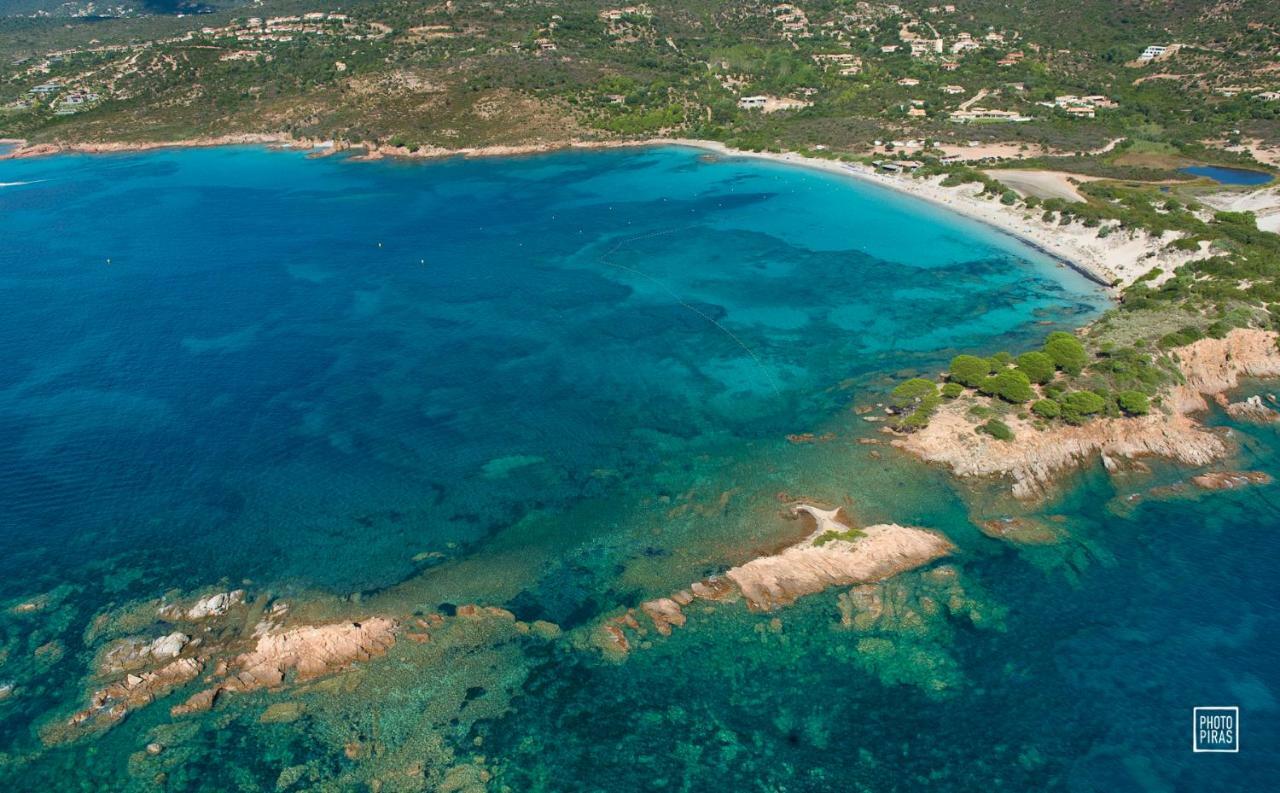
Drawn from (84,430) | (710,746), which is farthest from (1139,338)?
(84,430)

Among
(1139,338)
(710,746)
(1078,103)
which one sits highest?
(1078,103)

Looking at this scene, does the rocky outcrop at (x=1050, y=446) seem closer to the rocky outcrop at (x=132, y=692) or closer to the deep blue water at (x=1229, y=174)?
the rocky outcrop at (x=132, y=692)

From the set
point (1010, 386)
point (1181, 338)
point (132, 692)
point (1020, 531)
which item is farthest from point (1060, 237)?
point (132, 692)

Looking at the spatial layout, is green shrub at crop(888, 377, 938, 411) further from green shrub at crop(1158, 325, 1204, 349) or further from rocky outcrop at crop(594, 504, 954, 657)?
green shrub at crop(1158, 325, 1204, 349)

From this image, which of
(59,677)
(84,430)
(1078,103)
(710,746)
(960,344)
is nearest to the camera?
(710,746)

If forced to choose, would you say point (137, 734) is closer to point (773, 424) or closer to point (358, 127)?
point (773, 424)
